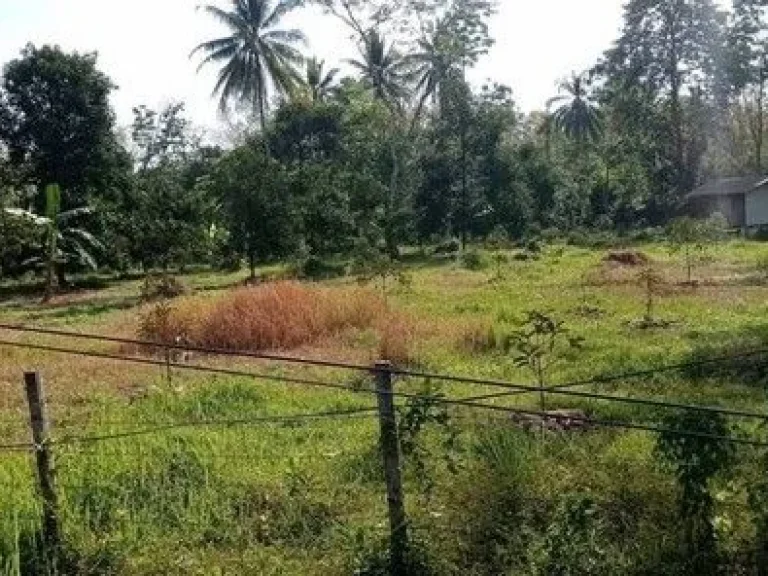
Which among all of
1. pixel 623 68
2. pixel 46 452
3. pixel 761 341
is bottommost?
pixel 761 341

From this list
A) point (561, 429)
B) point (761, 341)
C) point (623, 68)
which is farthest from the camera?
point (623, 68)

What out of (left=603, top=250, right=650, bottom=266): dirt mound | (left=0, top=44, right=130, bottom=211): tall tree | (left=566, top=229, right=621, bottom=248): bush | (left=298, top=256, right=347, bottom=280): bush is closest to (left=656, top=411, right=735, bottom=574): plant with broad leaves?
(left=603, top=250, right=650, bottom=266): dirt mound

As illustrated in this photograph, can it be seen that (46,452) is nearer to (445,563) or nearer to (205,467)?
(205,467)

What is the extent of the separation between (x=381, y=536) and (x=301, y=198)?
26.5 metres

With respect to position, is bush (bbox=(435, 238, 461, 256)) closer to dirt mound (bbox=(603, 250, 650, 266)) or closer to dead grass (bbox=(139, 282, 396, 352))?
dirt mound (bbox=(603, 250, 650, 266))

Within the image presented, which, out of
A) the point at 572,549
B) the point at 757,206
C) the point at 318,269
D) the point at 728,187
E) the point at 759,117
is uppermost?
the point at 759,117

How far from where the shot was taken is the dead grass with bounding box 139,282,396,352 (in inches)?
538

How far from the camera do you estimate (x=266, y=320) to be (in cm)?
1393

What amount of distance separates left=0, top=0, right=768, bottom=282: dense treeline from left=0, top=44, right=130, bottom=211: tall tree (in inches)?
2.0

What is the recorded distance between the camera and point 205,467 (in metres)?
6.03

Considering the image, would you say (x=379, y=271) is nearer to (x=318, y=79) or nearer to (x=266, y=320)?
(x=266, y=320)

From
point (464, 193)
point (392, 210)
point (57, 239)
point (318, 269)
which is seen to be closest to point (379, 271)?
point (318, 269)

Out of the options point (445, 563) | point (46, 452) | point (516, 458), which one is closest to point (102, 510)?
point (46, 452)

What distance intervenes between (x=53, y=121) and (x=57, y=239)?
592 cm
